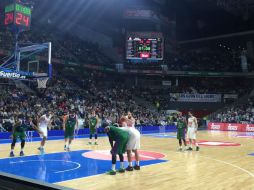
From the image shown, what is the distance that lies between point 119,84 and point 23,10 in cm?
2240

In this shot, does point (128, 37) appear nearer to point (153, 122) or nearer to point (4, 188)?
point (153, 122)

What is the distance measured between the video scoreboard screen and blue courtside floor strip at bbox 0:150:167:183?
21.7 meters

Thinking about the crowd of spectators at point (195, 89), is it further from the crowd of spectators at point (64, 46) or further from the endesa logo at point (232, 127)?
the endesa logo at point (232, 127)

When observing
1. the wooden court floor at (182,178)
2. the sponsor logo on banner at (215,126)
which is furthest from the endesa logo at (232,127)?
the wooden court floor at (182,178)

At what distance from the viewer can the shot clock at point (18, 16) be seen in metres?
21.3

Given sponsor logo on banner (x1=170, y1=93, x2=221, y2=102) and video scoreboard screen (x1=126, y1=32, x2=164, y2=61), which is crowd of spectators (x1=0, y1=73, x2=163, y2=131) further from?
sponsor logo on banner (x1=170, y1=93, x2=221, y2=102)

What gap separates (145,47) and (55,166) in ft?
81.7

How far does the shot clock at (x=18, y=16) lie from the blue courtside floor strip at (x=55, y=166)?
11.4 meters

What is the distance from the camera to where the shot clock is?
70.0 ft

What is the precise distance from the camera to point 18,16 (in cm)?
2145

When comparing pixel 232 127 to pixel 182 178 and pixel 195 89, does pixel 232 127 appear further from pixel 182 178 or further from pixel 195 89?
pixel 182 178

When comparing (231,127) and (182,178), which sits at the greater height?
(231,127)

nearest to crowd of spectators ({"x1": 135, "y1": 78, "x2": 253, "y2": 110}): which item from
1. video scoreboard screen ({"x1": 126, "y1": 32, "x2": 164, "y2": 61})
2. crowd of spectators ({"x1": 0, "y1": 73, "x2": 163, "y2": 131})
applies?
crowd of spectators ({"x1": 0, "y1": 73, "x2": 163, "y2": 131})

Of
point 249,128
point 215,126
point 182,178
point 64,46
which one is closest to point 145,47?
point 64,46
